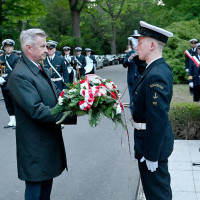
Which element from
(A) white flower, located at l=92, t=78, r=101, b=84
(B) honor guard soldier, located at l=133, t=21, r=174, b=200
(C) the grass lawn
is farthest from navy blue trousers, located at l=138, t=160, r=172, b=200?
(C) the grass lawn

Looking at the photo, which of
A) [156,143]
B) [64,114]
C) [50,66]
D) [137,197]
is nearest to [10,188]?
[137,197]

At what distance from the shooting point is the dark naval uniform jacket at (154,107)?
279cm

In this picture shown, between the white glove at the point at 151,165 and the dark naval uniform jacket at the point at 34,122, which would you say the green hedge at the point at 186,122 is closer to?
the white glove at the point at 151,165

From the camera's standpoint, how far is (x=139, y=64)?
7234mm

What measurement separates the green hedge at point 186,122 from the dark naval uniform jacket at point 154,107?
412 cm

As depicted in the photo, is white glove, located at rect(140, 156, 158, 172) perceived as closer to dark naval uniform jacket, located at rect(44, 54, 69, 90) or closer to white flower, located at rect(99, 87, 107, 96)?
white flower, located at rect(99, 87, 107, 96)

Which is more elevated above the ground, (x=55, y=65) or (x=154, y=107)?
(x=154, y=107)

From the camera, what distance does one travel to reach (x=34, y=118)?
2.87 m

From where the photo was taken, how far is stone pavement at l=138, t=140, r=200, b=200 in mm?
4250

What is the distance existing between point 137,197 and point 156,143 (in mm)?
1700

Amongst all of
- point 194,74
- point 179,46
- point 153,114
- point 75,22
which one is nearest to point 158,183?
point 153,114

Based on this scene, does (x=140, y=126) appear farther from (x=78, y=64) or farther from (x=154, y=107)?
(x=78, y=64)

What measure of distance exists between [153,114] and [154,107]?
2.6 inches

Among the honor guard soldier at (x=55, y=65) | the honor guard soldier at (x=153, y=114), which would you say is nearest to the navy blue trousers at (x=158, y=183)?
the honor guard soldier at (x=153, y=114)
